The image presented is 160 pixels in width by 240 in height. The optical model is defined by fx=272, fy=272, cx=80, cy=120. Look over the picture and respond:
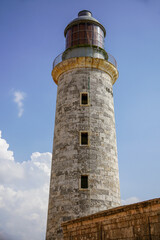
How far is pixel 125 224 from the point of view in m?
6.79

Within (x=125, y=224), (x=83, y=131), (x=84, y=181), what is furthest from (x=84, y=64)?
(x=125, y=224)

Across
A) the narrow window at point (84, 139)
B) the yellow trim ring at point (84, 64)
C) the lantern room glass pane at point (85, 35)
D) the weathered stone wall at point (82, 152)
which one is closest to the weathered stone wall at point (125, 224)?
the weathered stone wall at point (82, 152)

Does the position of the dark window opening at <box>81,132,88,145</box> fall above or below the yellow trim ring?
below

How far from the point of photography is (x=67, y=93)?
1513 centimetres

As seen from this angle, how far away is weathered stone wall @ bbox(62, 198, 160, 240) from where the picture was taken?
20.3 feet

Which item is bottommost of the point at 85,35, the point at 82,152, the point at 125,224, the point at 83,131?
the point at 125,224

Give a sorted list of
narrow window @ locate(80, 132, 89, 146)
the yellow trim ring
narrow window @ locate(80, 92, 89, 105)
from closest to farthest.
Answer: narrow window @ locate(80, 132, 89, 146) → narrow window @ locate(80, 92, 89, 105) → the yellow trim ring

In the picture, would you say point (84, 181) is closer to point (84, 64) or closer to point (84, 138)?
point (84, 138)

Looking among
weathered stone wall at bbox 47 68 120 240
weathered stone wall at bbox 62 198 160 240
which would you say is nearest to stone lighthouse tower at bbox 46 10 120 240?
weathered stone wall at bbox 47 68 120 240

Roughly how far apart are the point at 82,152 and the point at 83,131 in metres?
1.13

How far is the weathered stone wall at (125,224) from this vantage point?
244 inches

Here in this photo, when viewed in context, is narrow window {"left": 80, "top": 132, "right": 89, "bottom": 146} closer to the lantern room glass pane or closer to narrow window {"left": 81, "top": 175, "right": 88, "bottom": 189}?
narrow window {"left": 81, "top": 175, "right": 88, "bottom": 189}

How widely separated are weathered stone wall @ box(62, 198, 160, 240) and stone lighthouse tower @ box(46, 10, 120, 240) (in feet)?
13.2

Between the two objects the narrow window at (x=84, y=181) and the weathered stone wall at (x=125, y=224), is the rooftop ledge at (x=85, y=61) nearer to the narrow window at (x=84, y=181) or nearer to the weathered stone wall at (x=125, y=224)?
the narrow window at (x=84, y=181)
